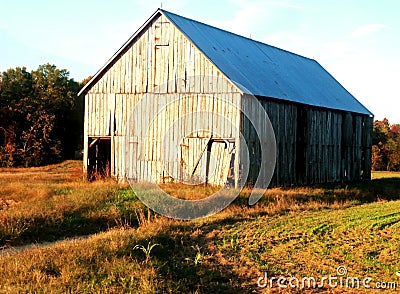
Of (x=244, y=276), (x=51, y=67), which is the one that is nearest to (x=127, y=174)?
(x=244, y=276)

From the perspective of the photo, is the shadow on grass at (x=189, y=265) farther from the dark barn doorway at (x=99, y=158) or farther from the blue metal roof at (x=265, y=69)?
the dark barn doorway at (x=99, y=158)

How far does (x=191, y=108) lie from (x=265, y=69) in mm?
5939

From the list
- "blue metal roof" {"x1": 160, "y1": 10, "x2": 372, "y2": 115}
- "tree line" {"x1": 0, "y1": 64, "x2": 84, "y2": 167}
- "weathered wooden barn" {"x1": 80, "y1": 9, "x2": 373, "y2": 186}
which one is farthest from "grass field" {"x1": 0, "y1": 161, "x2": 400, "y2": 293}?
"tree line" {"x1": 0, "y1": 64, "x2": 84, "y2": 167}

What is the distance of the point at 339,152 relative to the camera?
32469 mm

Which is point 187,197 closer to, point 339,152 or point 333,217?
point 333,217

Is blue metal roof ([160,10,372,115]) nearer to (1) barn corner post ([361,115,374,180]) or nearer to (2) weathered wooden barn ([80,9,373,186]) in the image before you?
(2) weathered wooden barn ([80,9,373,186])

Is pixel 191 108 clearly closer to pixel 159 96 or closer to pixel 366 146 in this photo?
pixel 159 96

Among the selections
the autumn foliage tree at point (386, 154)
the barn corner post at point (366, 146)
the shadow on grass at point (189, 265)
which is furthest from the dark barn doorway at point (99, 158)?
the autumn foliage tree at point (386, 154)

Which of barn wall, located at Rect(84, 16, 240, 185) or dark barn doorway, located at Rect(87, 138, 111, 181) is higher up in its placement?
barn wall, located at Rect(84, 16, 240, 185)

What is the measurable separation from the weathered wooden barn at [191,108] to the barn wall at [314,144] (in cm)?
5

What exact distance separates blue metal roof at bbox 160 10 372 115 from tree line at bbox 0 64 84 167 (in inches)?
717

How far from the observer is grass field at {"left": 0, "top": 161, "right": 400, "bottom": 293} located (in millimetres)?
9352

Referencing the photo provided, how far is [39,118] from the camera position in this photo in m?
41.7

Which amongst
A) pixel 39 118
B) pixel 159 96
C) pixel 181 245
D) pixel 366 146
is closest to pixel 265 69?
pixel 159 96
